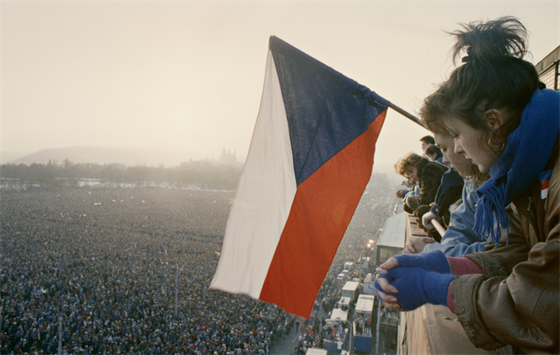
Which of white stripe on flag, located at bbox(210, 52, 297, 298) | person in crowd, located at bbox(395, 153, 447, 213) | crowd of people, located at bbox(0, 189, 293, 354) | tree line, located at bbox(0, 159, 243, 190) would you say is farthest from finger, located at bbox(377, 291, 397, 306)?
tree line, located at bbox(0, 159, 243, 190)

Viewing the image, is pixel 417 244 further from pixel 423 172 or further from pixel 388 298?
pixel 423 172

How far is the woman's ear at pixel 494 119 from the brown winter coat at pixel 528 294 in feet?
0.63

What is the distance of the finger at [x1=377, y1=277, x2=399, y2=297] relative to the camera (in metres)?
1.14

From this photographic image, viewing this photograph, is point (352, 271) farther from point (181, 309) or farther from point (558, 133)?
point (558, 133)

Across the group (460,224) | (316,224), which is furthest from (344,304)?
(460,224)

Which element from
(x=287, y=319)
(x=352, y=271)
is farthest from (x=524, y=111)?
(x=352, y=271)

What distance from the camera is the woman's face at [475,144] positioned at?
1.16 meters

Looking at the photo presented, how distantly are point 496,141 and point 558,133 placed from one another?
19 cm

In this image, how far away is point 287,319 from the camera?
12.7 meters

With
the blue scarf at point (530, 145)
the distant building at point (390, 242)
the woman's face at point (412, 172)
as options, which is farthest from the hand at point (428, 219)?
the distant building at point (390, 242)

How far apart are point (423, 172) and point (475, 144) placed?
3.14 meters

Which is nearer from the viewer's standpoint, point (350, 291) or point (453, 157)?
point (453, 157)

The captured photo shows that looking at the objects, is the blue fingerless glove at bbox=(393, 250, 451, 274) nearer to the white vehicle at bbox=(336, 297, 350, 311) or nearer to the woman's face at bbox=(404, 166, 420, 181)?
the woman's face at bbox=(404, 166, 420, 181)

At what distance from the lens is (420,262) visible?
1.23m
